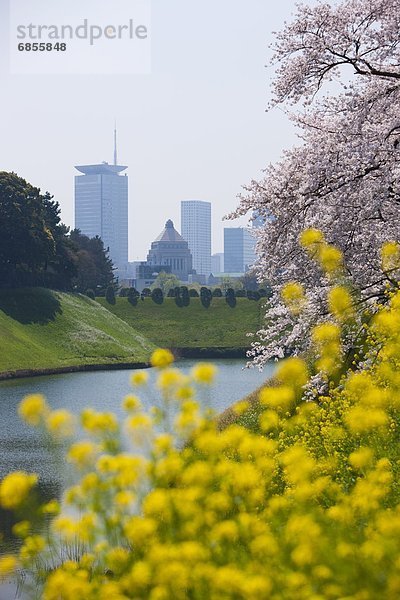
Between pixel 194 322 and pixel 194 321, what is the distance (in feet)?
0.88

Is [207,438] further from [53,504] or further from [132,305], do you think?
[132,305]

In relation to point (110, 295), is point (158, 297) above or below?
below

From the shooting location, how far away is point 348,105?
18.1 meters

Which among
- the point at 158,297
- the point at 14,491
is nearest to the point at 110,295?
the point at 158,297

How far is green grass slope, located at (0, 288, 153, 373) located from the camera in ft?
217

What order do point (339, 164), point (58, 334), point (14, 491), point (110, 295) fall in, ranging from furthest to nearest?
1. point (110, 295)
2. point (58, 334)
3. point (339, 164)
4. point (14, 491)

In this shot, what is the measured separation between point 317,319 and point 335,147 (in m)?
3.49

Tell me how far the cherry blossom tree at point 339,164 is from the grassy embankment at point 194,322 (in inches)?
2570

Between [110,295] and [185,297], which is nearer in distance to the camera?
[110,295]

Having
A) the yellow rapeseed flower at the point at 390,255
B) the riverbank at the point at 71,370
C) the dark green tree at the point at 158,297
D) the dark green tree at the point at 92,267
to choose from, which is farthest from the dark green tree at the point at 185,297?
the yellow rapeseed flower at the point at 390,255

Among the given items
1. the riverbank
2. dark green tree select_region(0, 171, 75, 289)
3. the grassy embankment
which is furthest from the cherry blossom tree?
the grassy embankment

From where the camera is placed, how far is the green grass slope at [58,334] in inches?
2608

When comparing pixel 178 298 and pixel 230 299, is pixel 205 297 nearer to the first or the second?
pixel 230 299

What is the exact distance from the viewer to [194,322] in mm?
92438
